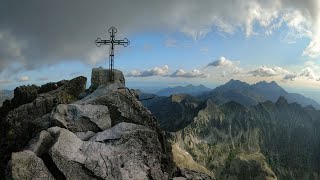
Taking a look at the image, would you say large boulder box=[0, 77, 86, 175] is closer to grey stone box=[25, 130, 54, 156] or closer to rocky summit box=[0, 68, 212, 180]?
rocky summit box=[0, 68, 212, 180]

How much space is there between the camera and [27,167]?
22.2 meters

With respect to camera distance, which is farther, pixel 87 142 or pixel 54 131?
pixel 54 131

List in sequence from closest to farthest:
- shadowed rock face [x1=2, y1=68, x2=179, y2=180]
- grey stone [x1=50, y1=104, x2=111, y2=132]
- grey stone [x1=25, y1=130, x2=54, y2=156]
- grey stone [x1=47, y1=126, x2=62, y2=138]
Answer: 1. shadowed rock face [x1=2, y1=68, x2=179, y2=180]
2. grey stone [x1=25, y1=130, x2=54, y2=156]
3. grey stone [x1=47, y1=126, x2=62, y2=138]
4. grey stone [x1=50, y1=104, x2=111, y2=132]

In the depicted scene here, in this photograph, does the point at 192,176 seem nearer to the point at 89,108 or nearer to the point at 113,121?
the point at 113,121

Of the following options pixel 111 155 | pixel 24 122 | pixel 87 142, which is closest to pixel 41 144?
pixel 87 142

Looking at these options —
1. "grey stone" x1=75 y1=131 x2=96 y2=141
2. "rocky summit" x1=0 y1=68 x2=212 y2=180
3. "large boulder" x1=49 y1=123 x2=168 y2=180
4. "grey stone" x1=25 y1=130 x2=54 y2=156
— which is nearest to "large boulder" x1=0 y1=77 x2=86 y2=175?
"rocky summit" x1=0 y1=68 x2=212 y2=180

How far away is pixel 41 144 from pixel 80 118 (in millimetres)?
4517

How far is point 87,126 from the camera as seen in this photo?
1137 inches

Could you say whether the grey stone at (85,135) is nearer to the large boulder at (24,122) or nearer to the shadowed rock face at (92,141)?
the shadowed rock face at (92,141)

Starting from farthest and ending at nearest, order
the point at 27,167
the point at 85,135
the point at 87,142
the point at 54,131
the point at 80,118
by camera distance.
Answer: the point at 80,118 → the point at 85,135 → the point at 54,131 → the point at 87,142 → the point at 27,167

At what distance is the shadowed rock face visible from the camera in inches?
927

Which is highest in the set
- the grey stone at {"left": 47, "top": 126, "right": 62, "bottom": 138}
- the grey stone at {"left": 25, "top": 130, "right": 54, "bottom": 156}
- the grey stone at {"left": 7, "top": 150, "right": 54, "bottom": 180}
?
the grey stone at {"left": 47, "top": 126, "right": 62, "bottom": 138}

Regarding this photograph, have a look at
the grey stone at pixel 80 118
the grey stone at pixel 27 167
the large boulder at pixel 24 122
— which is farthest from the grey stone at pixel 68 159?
the large boulder at pixel 24 122

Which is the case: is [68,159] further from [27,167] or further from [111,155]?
[111,155]
